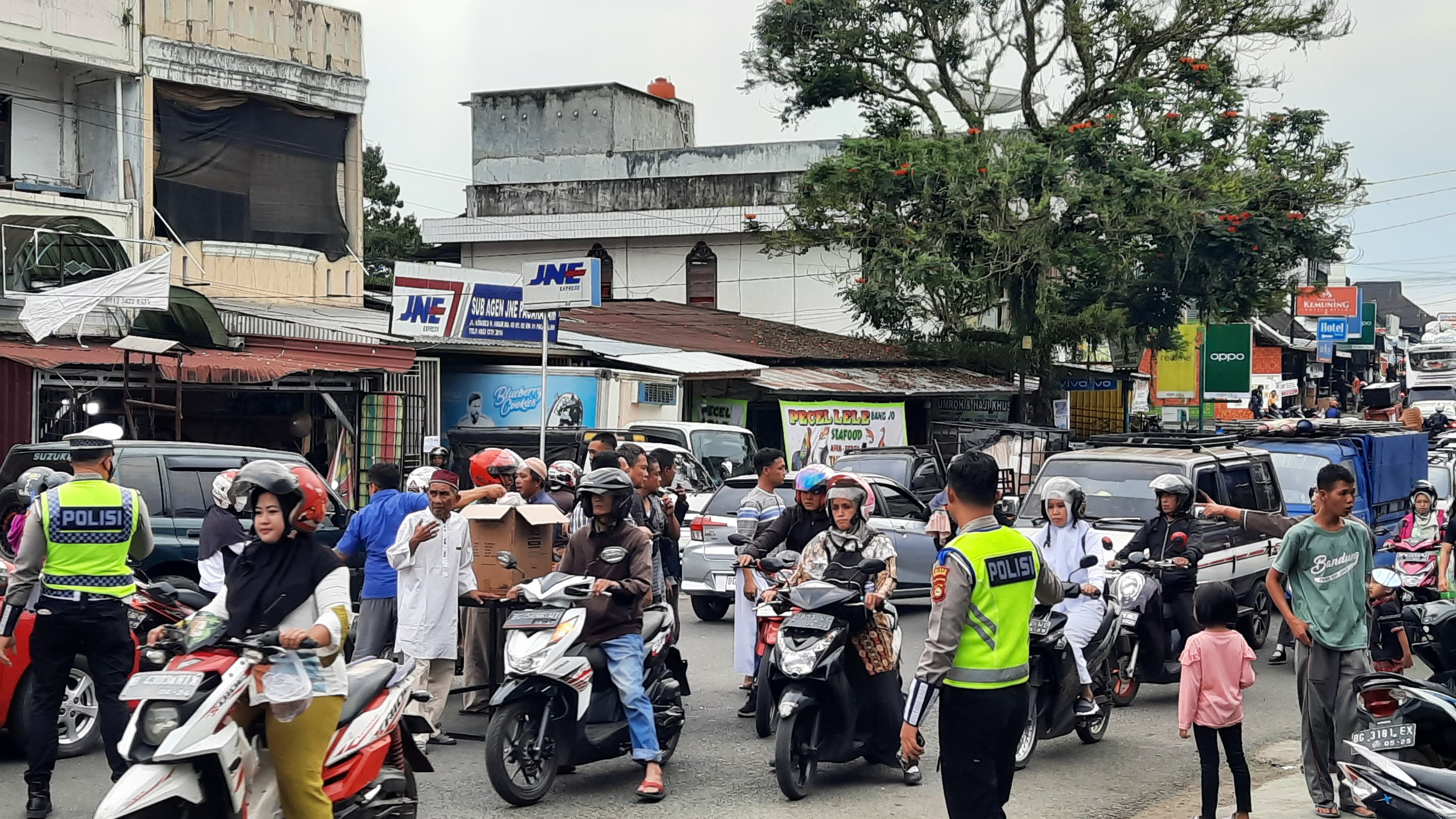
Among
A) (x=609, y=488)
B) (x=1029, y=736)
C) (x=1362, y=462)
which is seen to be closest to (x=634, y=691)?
(x=609, y=488)

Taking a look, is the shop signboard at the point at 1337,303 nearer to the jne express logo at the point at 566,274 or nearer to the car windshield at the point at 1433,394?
the car windshield at the point at 1433,394

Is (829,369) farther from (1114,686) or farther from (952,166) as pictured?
(1114,686)

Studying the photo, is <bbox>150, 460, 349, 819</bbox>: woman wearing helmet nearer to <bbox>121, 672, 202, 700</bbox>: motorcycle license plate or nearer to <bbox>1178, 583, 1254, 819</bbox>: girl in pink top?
<bbox>121, 672, 202, 700</bbox>: motorcycle license plate

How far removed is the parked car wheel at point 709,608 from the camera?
14.8m

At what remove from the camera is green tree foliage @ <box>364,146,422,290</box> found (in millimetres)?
43344

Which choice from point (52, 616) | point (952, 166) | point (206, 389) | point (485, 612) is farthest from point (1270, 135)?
point (52, 616)

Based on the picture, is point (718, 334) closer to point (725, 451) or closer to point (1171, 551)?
point (725, 451)

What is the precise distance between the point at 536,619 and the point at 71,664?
7.77 ft

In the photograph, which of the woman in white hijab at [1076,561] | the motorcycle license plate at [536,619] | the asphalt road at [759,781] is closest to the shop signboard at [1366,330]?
the asphalt road at [759,781]

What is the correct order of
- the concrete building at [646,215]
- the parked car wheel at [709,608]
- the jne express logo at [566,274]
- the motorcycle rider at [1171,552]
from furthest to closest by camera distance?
the concrete building at [646,215], the jne express logo at [566,274], the parked car wheel at [709,608], the motorcycle rider at [1171,552]

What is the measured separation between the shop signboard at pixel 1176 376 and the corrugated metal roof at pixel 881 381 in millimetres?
3946

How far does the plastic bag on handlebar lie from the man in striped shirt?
4045 mm

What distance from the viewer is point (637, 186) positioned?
38406 millimetres

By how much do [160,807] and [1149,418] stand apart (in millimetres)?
36680
